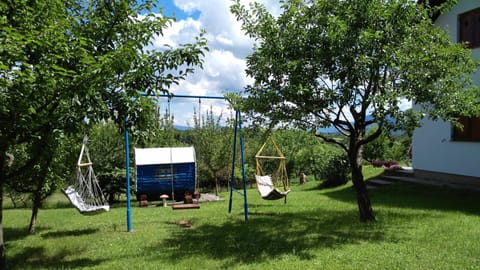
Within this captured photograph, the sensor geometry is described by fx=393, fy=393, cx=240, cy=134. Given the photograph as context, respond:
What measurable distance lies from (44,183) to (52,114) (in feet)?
15.0

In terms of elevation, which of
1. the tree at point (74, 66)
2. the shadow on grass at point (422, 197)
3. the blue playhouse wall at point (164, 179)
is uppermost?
the tree at point (74, 66)

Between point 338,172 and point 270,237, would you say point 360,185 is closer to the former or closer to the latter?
point 270,237

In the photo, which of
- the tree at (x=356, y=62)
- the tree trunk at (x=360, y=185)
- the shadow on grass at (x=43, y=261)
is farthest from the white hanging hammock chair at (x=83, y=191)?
the tree trunk at (x=360, y=185)

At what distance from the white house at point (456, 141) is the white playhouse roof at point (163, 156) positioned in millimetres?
8630

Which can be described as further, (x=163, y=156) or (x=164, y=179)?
(x=163, y=156)

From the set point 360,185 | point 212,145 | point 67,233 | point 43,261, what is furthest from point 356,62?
point 212,145

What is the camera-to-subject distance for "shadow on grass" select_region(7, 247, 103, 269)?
20.1ft

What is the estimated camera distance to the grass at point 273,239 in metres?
5.73

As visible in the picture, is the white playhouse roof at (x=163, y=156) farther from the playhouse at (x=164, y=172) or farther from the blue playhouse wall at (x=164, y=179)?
the blue playhouse wall at (x=164, y=179)

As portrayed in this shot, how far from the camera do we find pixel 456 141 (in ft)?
40.7

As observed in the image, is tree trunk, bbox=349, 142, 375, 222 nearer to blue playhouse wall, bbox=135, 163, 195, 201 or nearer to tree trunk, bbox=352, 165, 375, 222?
tree trunk, bbox=352, 165, 375, 222

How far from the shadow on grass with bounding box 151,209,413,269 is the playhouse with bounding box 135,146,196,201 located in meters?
6.61

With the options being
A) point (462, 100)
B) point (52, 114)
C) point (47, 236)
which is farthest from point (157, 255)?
point (462, 100)

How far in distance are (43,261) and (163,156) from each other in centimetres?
917
